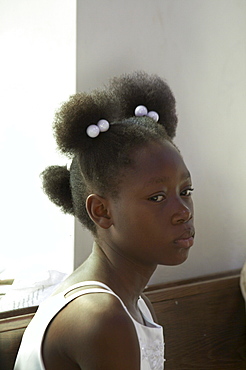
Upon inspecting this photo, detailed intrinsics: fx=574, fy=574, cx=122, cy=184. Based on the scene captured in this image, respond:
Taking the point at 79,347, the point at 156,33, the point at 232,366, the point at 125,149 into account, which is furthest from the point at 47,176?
the point at 232,366

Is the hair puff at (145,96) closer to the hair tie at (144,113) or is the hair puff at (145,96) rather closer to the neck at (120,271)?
the hair tie at (144,113)

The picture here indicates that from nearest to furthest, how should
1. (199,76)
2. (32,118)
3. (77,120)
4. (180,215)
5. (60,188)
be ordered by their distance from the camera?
(180,215) < (77,120) < (60,188) < (32,118) < (199,76)

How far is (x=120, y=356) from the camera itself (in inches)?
39.1

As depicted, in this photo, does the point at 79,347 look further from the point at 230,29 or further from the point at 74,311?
the point at 230,29

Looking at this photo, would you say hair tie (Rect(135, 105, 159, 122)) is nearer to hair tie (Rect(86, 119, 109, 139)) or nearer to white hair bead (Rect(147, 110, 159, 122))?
white hair bead (Rect(147, 110, 159, 122))

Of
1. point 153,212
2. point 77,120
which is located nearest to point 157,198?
point 153,212

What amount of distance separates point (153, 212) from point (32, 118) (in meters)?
0.96

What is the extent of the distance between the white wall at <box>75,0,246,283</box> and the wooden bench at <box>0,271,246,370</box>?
154 millimetres

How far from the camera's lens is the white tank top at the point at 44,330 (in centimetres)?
109

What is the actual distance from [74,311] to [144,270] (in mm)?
242

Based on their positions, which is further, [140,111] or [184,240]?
[140,111]

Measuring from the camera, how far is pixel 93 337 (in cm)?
99

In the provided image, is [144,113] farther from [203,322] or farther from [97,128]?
[203,322]

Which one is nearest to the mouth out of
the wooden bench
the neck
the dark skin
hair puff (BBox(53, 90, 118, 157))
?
the dark skin
